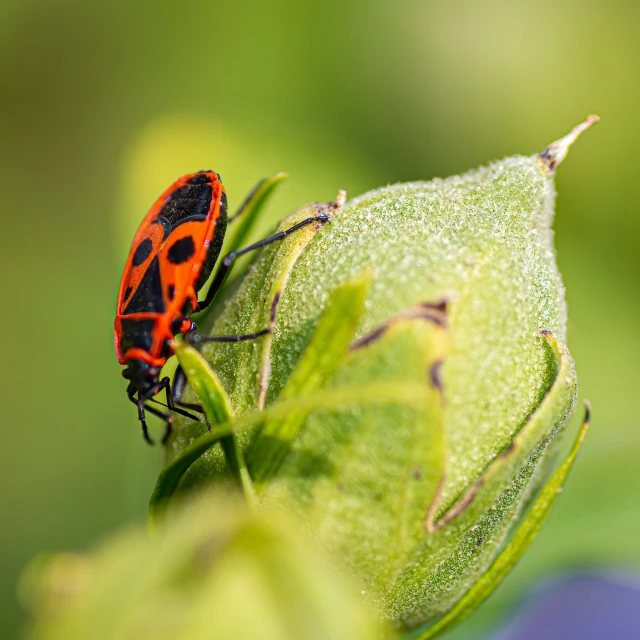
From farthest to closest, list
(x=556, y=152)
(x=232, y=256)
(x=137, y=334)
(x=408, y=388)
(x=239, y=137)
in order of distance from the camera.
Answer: (x=239, y=137)
(x=137, y=334)
(x=232, y=256)
(x=556, y=152)
(x=408, y=388)

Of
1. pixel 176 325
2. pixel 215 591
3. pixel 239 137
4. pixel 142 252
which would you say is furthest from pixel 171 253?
pixel 239 137

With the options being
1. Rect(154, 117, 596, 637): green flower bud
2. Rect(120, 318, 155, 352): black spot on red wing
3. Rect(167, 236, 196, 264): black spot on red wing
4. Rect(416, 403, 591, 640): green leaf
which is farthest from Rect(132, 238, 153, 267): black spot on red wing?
Rect(416, 403, 591, 640): green leaf

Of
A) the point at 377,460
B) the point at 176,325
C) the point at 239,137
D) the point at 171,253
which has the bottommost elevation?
the point at 377,460

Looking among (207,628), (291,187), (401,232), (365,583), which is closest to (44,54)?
(291,187)

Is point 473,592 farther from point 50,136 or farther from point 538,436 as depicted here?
point 50,136

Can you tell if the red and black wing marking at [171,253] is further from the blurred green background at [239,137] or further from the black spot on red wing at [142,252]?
the blurred green background at [239,137]

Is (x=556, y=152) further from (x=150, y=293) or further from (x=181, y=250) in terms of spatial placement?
(x=150, y=293)

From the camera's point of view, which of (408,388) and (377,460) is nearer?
(408,388)

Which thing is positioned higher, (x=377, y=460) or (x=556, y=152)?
(x=556, y=152)
